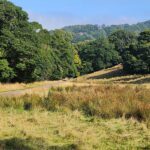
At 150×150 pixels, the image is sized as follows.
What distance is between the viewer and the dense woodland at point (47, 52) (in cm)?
4816

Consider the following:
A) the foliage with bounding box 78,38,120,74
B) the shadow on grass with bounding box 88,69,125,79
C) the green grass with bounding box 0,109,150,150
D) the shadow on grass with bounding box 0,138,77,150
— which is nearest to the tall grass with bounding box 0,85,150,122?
the green grass with bounding box 0,109,150,150

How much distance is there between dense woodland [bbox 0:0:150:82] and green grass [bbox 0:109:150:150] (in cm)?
3197

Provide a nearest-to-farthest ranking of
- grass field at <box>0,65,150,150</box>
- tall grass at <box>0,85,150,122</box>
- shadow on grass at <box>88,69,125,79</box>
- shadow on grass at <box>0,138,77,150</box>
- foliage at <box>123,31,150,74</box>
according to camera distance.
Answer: shadow on grass at <box>0,138,77,150</box>, grass field at <box>0,65,150,150</box>, tall grass at <box>0,85,150,122</box>, foliage at <box>123,31,150,74</box>, shadow on grass at <box>88,69,125,79</box>

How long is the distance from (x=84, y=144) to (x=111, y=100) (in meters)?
7.21

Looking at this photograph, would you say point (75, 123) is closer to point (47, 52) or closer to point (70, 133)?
point (70, 133)

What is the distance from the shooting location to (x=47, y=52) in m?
68.8

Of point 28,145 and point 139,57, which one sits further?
point 139,57

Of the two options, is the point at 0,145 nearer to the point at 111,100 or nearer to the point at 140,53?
the point at 111,100

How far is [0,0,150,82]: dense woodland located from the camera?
158 ft

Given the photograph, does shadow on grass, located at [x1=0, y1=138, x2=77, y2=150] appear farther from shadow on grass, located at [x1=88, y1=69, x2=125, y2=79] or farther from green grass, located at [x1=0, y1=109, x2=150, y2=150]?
shadow on grass, located at [x1=88, y1=69, x2=125, y2=79]

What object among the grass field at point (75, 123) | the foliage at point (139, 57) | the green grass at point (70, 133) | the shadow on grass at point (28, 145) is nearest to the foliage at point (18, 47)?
the grass field at point (75, 123)

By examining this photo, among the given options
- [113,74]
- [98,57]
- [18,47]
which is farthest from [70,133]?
[98,57]

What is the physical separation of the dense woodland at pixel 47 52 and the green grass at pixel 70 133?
31973 mm

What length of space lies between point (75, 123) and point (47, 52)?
181 ft
